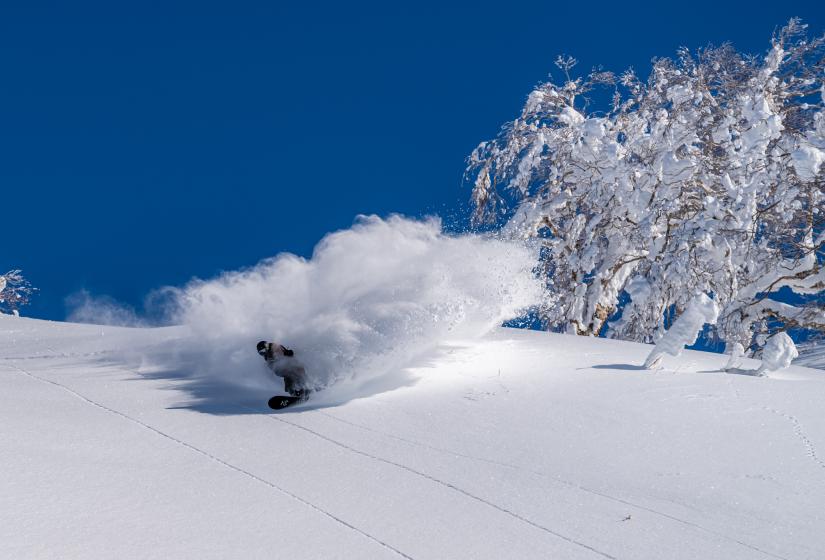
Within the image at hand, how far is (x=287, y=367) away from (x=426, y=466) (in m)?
1.49

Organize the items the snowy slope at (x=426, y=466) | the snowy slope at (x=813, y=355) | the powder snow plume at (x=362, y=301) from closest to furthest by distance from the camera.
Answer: the snowy slope at (x=426, y=466), the powder snow plume at (x=362, y=301), the snowy slope at (x=813, y=355)

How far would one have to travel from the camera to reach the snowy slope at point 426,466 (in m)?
2.25

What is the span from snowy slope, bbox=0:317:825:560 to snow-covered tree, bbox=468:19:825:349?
5.99 meters

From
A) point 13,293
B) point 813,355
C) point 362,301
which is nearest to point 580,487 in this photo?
point 362,301

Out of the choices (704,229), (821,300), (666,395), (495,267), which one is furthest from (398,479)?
(821,300)

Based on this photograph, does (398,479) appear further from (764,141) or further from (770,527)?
(764,141)

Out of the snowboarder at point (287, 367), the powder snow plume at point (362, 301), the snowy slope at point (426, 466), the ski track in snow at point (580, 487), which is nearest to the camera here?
the snowy slope at point (426, 466)

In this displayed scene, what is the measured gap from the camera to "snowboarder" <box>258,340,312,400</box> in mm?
4066

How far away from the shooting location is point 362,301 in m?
4.61

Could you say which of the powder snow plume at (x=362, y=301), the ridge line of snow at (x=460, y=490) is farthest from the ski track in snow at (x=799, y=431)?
the powder snow plume at (x=362, y=301)

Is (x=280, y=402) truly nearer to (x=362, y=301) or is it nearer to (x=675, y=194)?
(x=362, y=301)

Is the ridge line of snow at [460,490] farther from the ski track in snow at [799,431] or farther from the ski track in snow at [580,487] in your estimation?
the ski track in snow at [799,431]

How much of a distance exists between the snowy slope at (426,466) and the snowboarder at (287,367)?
15cm

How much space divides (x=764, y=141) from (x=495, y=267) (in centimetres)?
728
